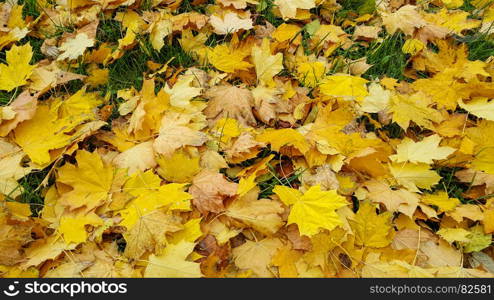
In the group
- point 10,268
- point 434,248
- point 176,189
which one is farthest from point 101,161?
point 434,248

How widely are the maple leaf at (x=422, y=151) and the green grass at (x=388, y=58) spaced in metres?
0.43

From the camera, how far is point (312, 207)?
1.45 meters

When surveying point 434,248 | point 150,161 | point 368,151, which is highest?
point 150,161

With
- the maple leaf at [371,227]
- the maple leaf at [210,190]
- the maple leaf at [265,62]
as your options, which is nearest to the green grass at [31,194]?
the maple leaf at [210,190]

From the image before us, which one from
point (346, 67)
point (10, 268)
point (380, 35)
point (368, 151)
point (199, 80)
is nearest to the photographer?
point (10, 268)

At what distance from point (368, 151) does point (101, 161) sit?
97cm

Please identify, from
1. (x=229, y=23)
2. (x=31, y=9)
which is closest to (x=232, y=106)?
(x=229, y=23)

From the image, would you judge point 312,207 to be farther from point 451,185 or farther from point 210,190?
point 451,185

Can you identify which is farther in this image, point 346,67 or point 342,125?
point 346,67

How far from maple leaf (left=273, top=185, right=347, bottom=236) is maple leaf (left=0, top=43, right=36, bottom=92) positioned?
3.81ft

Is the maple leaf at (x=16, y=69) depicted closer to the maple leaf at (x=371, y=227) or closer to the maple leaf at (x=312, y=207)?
the maple leaf at (x=312, y=207)

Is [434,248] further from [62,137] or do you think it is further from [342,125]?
[62,137]

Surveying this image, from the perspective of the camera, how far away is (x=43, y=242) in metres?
1.41

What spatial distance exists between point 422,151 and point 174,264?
104 cm
